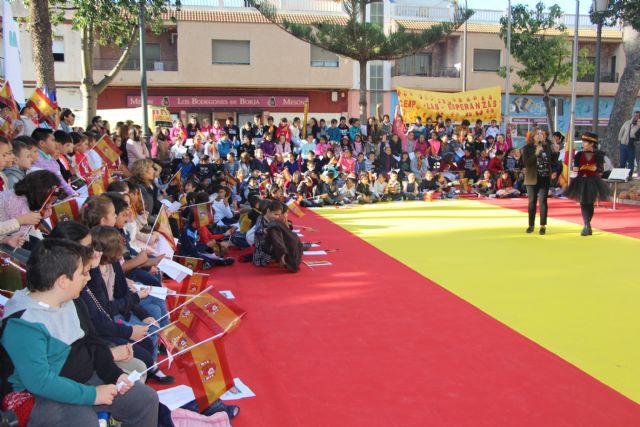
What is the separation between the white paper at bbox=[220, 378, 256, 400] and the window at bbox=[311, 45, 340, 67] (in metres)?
27.6

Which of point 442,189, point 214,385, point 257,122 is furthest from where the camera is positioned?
point 257,122

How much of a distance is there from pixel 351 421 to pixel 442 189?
1343 centimetres

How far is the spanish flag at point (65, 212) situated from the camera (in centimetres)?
492

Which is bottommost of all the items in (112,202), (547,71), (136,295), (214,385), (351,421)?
(351,421)

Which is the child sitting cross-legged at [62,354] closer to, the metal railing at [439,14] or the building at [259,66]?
the building at [259,66]

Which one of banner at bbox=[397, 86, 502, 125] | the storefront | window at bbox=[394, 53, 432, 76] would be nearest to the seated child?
banner at bbox=[397, 86, 502, 125]

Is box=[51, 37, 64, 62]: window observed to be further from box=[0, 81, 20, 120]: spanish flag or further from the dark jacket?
the dark jacket

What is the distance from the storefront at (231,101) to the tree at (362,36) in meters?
9.19

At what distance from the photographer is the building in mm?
29141

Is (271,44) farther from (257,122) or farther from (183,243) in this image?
(183,243)

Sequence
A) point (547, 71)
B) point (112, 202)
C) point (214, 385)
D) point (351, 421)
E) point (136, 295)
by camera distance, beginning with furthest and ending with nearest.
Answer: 1. point (547, 71)
2. point (112, 202)
3. point (136, 295)
4. point (351, 421)
5. point (214, 385)

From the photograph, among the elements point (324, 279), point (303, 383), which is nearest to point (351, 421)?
point (303, 383)

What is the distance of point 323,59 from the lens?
101ft

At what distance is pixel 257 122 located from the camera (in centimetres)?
1820
